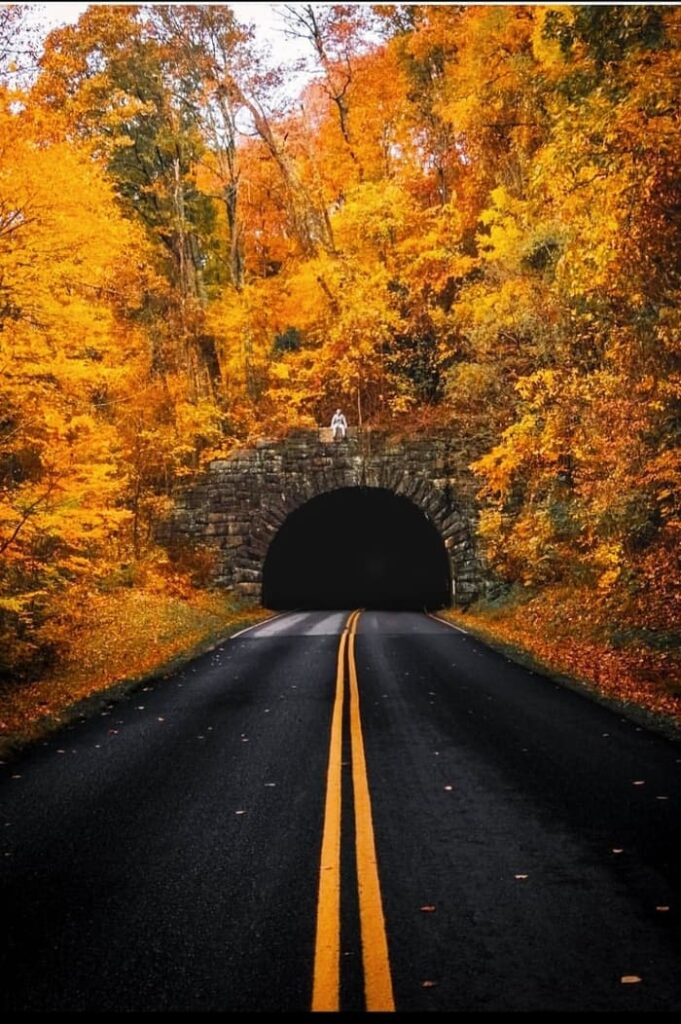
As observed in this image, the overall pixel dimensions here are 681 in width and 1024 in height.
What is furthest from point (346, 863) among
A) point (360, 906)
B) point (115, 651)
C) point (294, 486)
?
point (294, 486)

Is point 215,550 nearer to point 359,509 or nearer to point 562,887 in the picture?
point 359,509

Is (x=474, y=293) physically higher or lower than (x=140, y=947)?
higher

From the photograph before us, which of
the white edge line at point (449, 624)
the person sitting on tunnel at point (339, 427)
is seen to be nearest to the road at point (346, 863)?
the white edge line at point (449, 624)

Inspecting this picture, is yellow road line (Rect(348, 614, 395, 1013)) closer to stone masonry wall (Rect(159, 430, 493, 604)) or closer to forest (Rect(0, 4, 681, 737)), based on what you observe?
forest (Rect(0, 4, 681, 737))

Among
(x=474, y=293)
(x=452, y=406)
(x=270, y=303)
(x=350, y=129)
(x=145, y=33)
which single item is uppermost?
(x=145, y=33)

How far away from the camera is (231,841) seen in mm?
5535

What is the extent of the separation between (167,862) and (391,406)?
2275 cm

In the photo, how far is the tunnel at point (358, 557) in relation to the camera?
34.2 m

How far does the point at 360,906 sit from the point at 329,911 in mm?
187

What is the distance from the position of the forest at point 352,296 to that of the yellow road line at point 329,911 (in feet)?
22.5

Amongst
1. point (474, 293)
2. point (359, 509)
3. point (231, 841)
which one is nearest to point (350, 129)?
point (474, 293)

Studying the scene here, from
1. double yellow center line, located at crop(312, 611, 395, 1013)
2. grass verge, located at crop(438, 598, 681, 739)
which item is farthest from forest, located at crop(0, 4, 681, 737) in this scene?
double yellow center line, located at crop(312, 611, 395, 1013)

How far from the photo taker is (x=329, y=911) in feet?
14.5

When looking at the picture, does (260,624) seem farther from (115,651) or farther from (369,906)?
(369,906)
